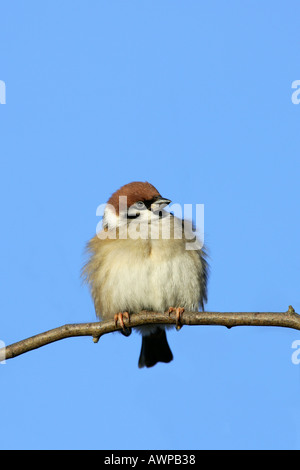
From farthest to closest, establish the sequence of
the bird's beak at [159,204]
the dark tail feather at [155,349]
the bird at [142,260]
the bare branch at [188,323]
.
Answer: the dark tail feather at [155,349], the bird's beak at [159,204], the bird at [142,260], the bare branch at [188,323]

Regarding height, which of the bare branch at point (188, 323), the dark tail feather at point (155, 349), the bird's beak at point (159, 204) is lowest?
the bare branch at point (188, 323)

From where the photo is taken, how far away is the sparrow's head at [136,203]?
7.30 m

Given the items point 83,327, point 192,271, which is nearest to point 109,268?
point 192,271

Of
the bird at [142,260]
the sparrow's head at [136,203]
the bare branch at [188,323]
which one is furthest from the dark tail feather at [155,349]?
the bare branch at [188,323]

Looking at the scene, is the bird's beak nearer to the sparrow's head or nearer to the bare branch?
the sparrow's head

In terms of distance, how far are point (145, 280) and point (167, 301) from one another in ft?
1.06

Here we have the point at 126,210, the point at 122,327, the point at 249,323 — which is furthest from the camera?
the point at 126,210

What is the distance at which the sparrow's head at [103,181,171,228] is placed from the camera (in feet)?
24.0

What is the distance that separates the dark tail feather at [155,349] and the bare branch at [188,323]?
2.21m

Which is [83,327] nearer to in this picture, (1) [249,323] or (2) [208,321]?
(2) [208,321]

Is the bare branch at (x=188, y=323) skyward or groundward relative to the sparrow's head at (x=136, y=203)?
groundward

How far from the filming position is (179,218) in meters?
7.52

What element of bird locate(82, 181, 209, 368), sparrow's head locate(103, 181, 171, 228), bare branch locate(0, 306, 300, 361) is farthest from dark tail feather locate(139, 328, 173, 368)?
bare branch locate(0, 306, 300, 361)

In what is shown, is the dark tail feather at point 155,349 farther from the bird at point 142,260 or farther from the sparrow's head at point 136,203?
the sparrow's head at point 136,203
